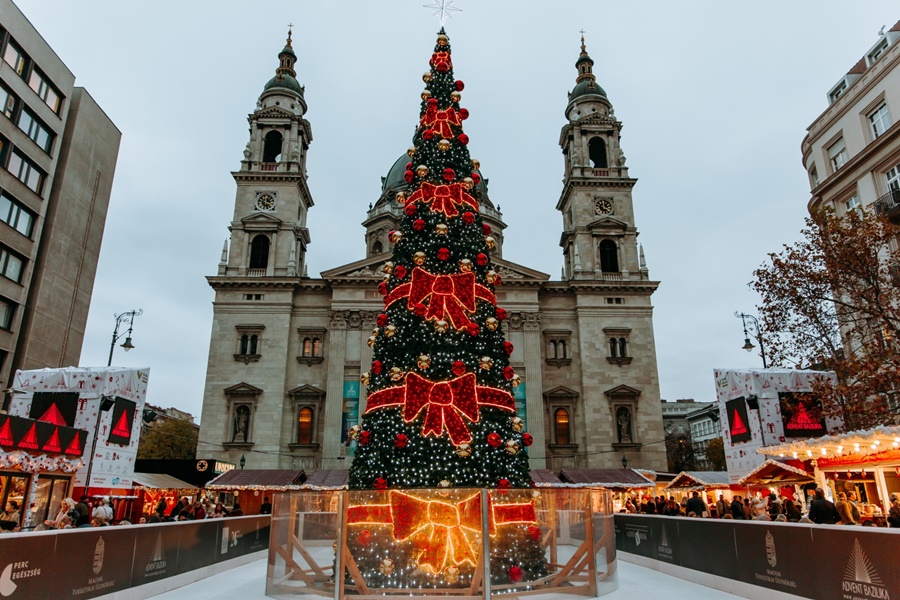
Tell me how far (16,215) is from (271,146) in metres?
19.7

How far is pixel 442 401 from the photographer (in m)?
11.9

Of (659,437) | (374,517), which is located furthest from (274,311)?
(374,517)

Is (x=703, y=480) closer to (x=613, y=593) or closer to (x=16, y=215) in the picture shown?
(x=613, y=593)

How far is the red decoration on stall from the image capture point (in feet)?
44.6

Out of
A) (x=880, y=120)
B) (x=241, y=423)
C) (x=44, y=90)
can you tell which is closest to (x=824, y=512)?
(x=880, y=120)

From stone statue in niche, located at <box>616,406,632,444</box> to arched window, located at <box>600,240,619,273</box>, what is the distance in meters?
10.9

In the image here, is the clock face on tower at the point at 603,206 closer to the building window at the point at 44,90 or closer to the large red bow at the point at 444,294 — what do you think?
the large red bow at the point at 444,294

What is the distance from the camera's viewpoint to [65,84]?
37.6 m

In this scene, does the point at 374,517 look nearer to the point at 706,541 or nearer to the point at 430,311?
the point at 430,311

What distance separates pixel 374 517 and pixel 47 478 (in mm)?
18963

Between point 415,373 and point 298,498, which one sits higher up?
point 415,373

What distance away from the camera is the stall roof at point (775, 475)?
1955cm

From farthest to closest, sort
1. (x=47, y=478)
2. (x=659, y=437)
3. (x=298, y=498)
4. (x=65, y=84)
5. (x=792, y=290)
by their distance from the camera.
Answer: (x=659, y=437)
(x=65, y=84)
(x=47, y=478)
(x=792, y=290)
(x=298, y=498)

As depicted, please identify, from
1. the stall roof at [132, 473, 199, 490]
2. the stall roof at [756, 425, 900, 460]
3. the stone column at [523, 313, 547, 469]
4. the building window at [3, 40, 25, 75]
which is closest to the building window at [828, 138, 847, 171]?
the stone column at [523, 313, 547, 469]
